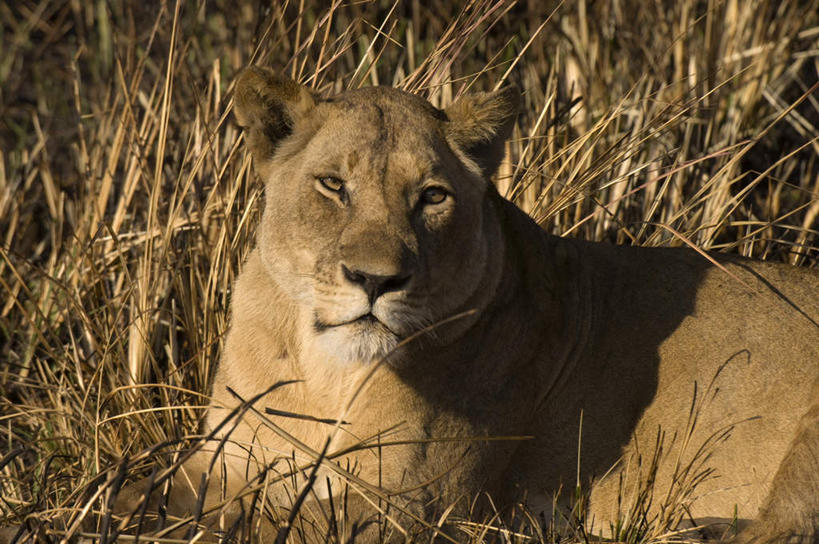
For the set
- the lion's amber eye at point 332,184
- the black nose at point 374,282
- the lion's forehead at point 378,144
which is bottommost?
the black nose at point 374,282

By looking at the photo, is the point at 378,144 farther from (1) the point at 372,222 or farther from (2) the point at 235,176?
(2) the point at 235,176

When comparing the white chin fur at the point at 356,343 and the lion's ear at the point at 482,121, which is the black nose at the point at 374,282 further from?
the lion's ear at the point at 482,121

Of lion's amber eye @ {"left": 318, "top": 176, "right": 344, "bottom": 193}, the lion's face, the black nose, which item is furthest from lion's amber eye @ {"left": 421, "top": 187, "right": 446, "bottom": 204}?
the black nose

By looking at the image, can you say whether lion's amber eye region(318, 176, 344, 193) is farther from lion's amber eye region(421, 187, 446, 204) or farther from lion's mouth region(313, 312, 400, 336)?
lion's mouth region(313, 312, 400, 336)

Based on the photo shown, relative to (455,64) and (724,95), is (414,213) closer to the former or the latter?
(455,64)

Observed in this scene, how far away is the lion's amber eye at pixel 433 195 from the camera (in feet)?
10.4

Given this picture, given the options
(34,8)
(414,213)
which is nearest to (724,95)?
(414,213)

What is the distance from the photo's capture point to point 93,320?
4.59 metres

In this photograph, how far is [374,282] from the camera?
2844 millimetres

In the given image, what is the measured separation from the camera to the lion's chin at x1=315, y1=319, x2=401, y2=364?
2.93 meters

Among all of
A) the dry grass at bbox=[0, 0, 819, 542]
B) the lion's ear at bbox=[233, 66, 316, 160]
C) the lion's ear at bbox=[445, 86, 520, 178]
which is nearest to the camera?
the lion's ear at bbox=[233, 66, 316, 160]

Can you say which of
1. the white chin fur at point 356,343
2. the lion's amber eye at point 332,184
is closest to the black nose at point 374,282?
the white chin fur at point 356,343

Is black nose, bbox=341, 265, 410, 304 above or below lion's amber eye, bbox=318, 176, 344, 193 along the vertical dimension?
below

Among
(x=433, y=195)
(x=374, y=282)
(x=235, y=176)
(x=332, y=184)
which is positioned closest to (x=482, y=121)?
(x=433, y=195)
